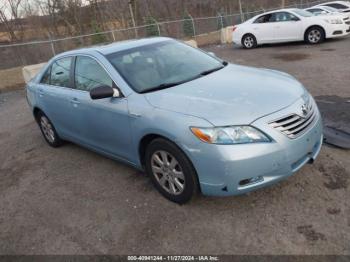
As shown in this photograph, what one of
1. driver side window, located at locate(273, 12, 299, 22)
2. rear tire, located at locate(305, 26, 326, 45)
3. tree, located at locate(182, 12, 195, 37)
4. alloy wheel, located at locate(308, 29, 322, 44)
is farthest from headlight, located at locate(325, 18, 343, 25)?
tree, located at locate(182, 12, 195, 37)

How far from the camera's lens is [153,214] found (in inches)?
137

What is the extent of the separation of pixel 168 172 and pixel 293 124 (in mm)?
1279

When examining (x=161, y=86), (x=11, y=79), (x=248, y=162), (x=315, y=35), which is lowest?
(x=315, y=35)

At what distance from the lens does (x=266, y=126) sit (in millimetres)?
2961

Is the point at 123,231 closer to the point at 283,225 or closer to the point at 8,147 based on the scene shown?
the point at 283,225

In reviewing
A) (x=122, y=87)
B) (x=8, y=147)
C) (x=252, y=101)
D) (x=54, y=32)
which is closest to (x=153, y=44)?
(x=122, y=87)

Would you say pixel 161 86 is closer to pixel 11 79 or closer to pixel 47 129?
pixel 47 129

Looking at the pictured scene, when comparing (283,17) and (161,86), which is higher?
(161,86)

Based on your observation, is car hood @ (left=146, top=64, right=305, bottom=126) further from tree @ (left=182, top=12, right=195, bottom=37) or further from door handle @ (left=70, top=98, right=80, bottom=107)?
tree @ (left=182, top=12, right=195, bottom=37)

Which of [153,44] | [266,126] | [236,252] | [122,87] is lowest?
[236,252]

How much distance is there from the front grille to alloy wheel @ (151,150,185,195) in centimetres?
99

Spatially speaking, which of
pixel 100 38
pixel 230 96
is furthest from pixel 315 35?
pixel 230 96

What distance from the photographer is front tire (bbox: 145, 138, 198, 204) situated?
10.5 ft

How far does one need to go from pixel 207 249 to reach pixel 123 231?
2.85 ft
